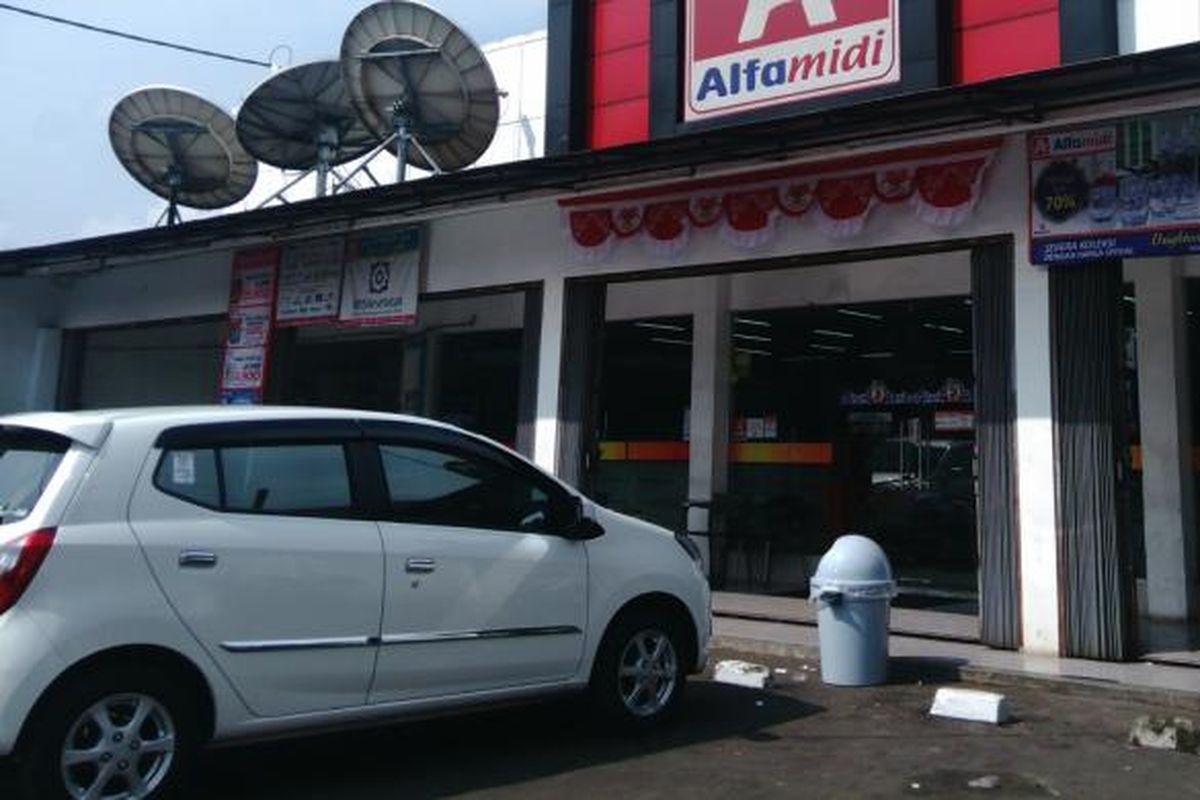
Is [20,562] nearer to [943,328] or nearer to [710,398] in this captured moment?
[710,398]

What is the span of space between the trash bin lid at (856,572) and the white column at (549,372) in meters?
4.62

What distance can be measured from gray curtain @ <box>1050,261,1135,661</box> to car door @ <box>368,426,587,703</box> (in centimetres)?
445

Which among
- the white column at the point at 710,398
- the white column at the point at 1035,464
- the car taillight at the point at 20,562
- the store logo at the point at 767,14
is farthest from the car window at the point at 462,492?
the white column at the point at 710,398

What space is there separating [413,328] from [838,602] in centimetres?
1064

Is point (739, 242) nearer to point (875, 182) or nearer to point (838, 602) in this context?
point (875, 182)

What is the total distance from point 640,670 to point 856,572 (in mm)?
2090

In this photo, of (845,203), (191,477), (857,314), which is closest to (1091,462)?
(845,203)

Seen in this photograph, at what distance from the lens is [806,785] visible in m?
5.84

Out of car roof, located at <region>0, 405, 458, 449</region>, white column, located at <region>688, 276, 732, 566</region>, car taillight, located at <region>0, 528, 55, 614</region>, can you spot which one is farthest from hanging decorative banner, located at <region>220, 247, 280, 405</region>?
car taillight, located at <region>0, 528, 55, 614</region>

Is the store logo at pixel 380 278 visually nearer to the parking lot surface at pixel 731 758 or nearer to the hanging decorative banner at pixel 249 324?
the hanging decorative banner at pixel 249 324

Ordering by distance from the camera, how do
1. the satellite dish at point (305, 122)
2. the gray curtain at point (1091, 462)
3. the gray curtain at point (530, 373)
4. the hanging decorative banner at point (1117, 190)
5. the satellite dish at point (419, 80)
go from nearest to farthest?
the hanging decorative banner at point (1117, 190)
the gray curtain at point (1091, 462)
the gray curtain at point (530, 373)
the satellite dish at point (419, 80)
the satellite dish at point (305, 122)

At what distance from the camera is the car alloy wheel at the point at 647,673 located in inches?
264

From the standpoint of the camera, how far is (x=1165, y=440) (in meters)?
10.9

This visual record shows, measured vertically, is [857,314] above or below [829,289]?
below
